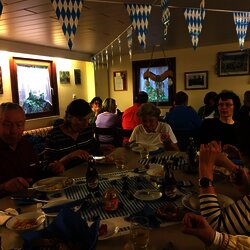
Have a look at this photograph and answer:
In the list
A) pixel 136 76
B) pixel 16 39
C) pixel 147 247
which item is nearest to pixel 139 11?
pixel 147 247

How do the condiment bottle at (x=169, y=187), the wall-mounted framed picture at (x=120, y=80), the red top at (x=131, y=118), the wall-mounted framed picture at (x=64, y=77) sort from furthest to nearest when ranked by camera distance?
the wall-mounted framed picture at (x=120, y=80) → the wall-mounted framed picture at (x=64, y=77) → the red top at (x=131, y=118) → the condiment bottle at (x=169, y=187)

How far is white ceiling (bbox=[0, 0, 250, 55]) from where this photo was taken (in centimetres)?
284

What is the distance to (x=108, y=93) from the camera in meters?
7.32

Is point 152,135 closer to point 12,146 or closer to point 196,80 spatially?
point 12,146

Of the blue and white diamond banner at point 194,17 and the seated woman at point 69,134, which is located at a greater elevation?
the blue and white diamond banner at point 194,17

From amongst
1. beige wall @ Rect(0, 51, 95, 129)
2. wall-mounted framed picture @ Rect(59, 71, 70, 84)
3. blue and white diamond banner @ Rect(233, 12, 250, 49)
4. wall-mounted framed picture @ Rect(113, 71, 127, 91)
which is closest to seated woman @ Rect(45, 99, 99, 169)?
blue and white diamond banner @ Rect(233, 12, 250, 49)

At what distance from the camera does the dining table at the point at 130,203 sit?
990 millimetres

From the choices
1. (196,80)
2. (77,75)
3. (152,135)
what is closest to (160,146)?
(152,135)

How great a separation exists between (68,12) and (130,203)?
6.15 feet

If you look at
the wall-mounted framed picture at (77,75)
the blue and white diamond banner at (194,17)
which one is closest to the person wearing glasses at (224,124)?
the blue and white diamond banner at (194,17)

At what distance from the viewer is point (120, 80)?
23.5 feet

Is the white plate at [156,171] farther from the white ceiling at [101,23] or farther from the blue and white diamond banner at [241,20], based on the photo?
the blue and white diamond banner at [241,20]

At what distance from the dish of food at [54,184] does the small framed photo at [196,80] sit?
511cm

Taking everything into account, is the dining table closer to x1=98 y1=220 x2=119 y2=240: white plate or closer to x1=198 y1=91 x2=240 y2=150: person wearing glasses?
x1=98 y1=220 x2=119 y2=240: white plate
